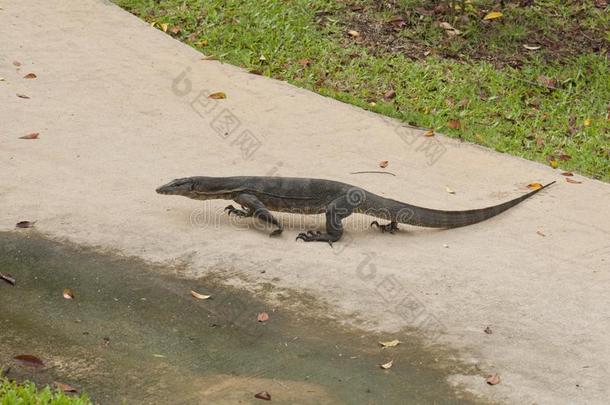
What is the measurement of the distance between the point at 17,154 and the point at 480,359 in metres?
4.64

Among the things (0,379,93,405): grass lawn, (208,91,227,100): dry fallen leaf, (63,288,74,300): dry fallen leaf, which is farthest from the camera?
(208,91,227,100): dry fallen leaf

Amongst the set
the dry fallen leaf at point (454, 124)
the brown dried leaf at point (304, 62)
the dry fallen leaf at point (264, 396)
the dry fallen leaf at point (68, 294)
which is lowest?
the dry fallen leaf at point (68, 294)

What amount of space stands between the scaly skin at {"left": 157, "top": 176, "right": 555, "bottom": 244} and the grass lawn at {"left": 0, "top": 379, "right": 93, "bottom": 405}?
109 inches

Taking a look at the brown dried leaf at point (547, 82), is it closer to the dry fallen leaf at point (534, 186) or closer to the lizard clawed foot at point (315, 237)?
the dry fallen leaf at point (534, 186)

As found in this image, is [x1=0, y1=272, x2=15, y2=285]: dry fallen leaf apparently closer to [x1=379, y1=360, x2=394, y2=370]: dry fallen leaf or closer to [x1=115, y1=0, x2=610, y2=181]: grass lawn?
[x1=379, y1=360, x2=394, y2=370]: dry fallen leaf

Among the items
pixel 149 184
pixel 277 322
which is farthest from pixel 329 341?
pixel 149 184

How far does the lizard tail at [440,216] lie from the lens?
721cm

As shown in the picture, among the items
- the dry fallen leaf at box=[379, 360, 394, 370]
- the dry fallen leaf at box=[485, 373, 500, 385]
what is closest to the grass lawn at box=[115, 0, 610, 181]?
the dry fallen leaf at box=[485, 373, 500, 385]

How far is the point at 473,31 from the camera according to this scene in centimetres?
1215

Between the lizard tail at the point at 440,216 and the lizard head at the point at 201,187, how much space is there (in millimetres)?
1336

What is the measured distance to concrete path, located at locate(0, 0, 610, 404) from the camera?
19.3 ft

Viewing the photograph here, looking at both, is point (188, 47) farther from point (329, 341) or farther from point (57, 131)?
point (329, 341)

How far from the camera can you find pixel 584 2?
12875 mm

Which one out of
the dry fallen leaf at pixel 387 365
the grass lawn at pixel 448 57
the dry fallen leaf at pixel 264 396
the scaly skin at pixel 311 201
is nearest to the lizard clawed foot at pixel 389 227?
the scaly skin at pixel 311 201
